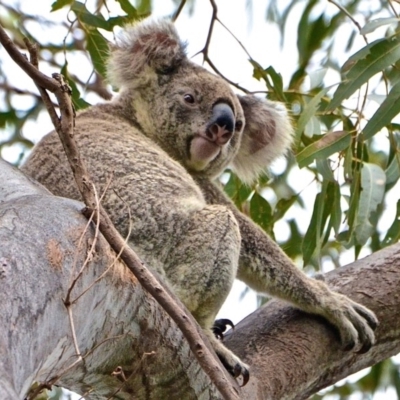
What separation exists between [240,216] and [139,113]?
584 millimetres

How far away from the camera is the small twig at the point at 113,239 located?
1.48m

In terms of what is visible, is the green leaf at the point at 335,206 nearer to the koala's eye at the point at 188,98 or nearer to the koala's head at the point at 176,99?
the koala's head at the point at 176,99

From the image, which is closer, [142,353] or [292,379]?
[142,353]

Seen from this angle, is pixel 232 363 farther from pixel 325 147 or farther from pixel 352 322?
pixel 325 147

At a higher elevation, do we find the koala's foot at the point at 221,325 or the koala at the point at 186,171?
the koala at the point at 186,171

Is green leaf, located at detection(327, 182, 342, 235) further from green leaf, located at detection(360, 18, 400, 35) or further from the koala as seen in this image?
green leaf, located at detection(360, 18, 400, 35)

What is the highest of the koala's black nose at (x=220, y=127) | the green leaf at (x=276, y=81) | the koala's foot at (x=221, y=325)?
the green leaf at (x=276, y=81)

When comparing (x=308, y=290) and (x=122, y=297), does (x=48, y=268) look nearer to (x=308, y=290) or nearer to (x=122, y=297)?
(x=122, y=297)

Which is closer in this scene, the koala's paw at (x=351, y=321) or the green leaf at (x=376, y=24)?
the koala's paw at (x=351, y=321)

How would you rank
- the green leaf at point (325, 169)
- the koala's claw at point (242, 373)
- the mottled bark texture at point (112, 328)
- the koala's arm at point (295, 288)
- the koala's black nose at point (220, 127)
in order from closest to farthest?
the mottled bark texture at point (112, 328), the koala's claw at point (242, 373), the koala's arm at point (295, 288), the green leaf at point (325, 169), the koala's black nose at point (220, 127)

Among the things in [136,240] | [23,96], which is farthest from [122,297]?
[23,96]

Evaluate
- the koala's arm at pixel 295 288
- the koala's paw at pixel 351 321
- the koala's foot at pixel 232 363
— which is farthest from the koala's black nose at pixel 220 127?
the koala's foot at pixel 232 363

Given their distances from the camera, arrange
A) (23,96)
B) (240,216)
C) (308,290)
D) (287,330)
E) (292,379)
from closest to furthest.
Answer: (292,379), (287,330), (308,290), (240,216), (23,96)

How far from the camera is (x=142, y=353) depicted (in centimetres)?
179
